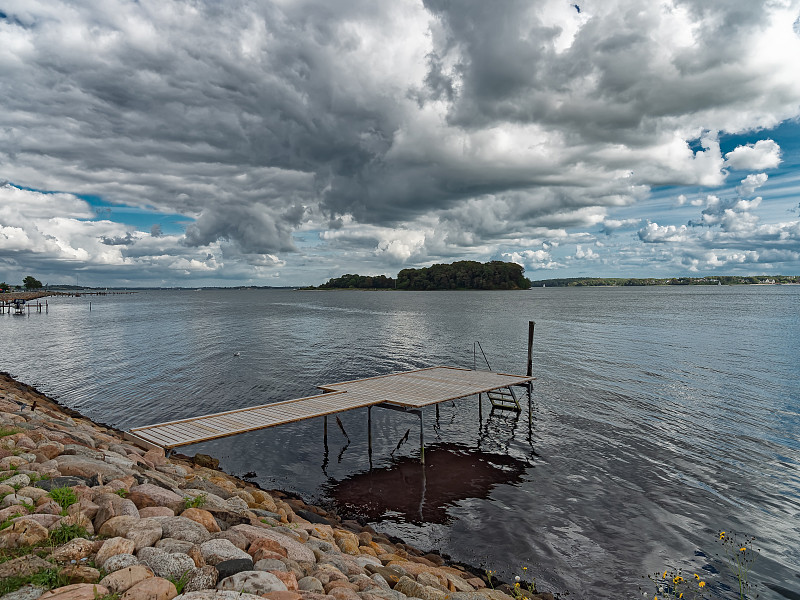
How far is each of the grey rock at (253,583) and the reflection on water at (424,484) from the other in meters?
10.3

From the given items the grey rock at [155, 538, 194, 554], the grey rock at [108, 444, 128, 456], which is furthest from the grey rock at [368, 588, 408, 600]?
the grey rock at [108, 444, 128, 456]

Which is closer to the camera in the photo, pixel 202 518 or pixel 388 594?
pixel 388 594

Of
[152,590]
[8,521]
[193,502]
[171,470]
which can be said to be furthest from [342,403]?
[152,590]

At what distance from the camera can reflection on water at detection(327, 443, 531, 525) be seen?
53.1 feet

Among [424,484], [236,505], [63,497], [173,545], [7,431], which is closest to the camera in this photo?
[173,545]

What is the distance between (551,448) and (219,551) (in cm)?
1844

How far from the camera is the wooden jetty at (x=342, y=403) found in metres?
16.0

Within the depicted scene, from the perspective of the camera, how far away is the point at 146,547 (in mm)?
6191

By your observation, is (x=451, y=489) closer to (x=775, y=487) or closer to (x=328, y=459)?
(x=328, y=459)

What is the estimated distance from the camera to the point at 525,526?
14828 mm

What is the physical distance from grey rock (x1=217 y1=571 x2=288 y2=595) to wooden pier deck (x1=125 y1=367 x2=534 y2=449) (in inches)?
399

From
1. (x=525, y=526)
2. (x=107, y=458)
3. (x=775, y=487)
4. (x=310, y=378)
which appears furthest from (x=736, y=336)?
(x=107, y=458)

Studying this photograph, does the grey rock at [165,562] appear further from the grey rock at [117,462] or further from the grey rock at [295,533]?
the grey rock at [117,462]

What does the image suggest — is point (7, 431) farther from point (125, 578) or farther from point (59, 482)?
point (125, 578)
